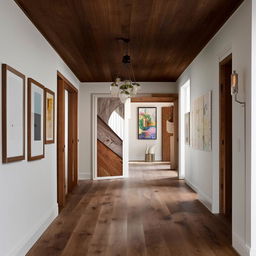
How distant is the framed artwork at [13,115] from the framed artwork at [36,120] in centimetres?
23

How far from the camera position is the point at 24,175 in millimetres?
3488

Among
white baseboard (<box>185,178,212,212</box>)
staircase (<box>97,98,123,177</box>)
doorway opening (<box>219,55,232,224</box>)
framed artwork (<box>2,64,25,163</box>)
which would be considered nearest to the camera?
framed artwork (<box>2,64,25,163</box>)

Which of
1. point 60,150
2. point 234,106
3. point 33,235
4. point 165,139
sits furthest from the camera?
point 165,139

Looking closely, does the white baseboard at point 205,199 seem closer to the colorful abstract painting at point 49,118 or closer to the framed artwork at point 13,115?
the colorful abstract painting at point 49,118

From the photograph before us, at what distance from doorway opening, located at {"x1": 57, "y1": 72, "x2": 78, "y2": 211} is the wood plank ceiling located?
0.71 metres

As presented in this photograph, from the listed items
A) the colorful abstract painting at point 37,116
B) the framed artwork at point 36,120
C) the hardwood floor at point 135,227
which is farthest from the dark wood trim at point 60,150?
the colorful abstract painting at point 37,116

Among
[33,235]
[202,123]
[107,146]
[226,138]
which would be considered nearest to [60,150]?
[33,235]

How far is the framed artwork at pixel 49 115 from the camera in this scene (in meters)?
4.54

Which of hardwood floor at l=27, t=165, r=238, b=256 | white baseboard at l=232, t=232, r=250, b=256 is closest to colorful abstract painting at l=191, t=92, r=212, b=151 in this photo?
hardwood floor at l=27, t=165, r=238, b=256

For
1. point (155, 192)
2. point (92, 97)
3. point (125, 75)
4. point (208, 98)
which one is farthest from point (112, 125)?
point (208, 98)

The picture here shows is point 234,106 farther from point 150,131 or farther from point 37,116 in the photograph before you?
point 150,131

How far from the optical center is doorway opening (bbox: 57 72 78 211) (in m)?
5.70

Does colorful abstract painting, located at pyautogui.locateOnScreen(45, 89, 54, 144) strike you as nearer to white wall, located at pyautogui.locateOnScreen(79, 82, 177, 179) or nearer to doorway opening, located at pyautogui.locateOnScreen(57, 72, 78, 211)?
doorway opening, located at pyautogui.locateOnScreen(57, 72, 78, 211)

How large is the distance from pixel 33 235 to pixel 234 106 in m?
2.43
